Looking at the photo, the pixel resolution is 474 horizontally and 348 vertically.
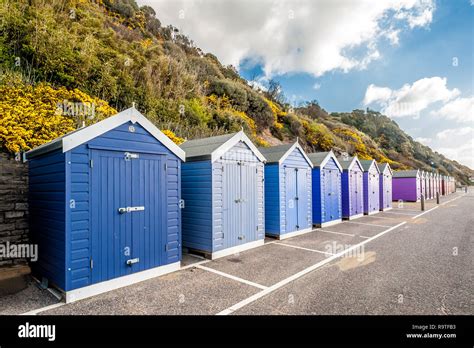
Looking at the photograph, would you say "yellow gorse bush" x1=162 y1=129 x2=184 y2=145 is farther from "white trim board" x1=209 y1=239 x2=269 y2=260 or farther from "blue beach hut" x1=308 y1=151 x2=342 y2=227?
"blue beach hut" x1=308 y1=151 x2=342 y2=227

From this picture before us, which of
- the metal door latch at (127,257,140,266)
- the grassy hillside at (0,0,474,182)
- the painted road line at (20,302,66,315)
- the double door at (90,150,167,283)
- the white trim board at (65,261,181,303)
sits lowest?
the painted road line at (20,302,66,315)

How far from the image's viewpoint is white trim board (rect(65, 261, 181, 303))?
15.0ft

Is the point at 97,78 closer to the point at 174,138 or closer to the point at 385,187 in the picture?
the point at 174,138

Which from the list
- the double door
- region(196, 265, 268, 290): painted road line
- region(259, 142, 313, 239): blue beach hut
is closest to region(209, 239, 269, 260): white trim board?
region(196, 265, 268, 290): painted road line

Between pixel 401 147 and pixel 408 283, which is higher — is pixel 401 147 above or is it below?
above

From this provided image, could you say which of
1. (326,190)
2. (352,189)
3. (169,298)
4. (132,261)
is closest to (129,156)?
(132,261)

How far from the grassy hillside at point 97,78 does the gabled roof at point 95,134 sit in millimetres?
2048

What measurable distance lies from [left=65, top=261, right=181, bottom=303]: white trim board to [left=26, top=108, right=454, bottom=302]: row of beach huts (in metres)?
0.02

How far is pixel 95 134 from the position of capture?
489 cm
